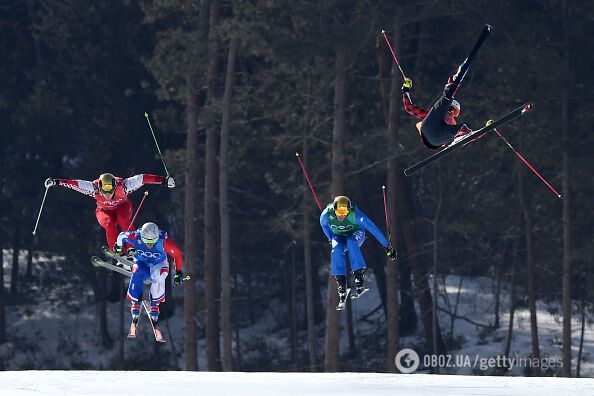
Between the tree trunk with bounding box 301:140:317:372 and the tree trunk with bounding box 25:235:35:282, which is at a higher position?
the tree trunk with bounding box 25:235:35:282

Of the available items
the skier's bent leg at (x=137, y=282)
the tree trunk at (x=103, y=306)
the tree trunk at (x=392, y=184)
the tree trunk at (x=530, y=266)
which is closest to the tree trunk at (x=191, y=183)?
the tree trunk at (x=392, y=184)

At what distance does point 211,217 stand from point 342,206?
629 inches

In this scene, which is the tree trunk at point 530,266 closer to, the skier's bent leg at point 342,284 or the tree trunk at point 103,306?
the tree trunk at point 103,306

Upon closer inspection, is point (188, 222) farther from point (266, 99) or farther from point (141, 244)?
point (141, 244)

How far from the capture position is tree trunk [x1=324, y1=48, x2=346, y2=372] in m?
33.1

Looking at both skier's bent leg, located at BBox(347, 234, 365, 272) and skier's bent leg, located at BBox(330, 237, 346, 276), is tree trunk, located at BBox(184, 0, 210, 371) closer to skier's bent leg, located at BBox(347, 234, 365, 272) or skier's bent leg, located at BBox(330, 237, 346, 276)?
skier's bent leg, located at BBox(330, 237, 346, 276)

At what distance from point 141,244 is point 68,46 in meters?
18.6

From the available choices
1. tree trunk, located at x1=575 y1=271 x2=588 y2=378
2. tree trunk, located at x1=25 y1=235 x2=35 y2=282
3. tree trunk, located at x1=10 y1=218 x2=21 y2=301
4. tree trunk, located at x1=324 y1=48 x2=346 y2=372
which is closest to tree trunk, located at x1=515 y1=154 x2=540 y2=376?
tree trunk, located at x1=575 y1=271 x2=588 y2=378

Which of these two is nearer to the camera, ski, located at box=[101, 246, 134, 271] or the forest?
ski, located at box=[101, 246, 134, 271]

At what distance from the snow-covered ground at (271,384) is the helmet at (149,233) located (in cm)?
187

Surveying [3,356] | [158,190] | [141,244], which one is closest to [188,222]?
[158,190]

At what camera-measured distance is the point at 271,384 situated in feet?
71.4

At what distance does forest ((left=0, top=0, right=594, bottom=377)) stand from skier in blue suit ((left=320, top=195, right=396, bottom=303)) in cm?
1161
